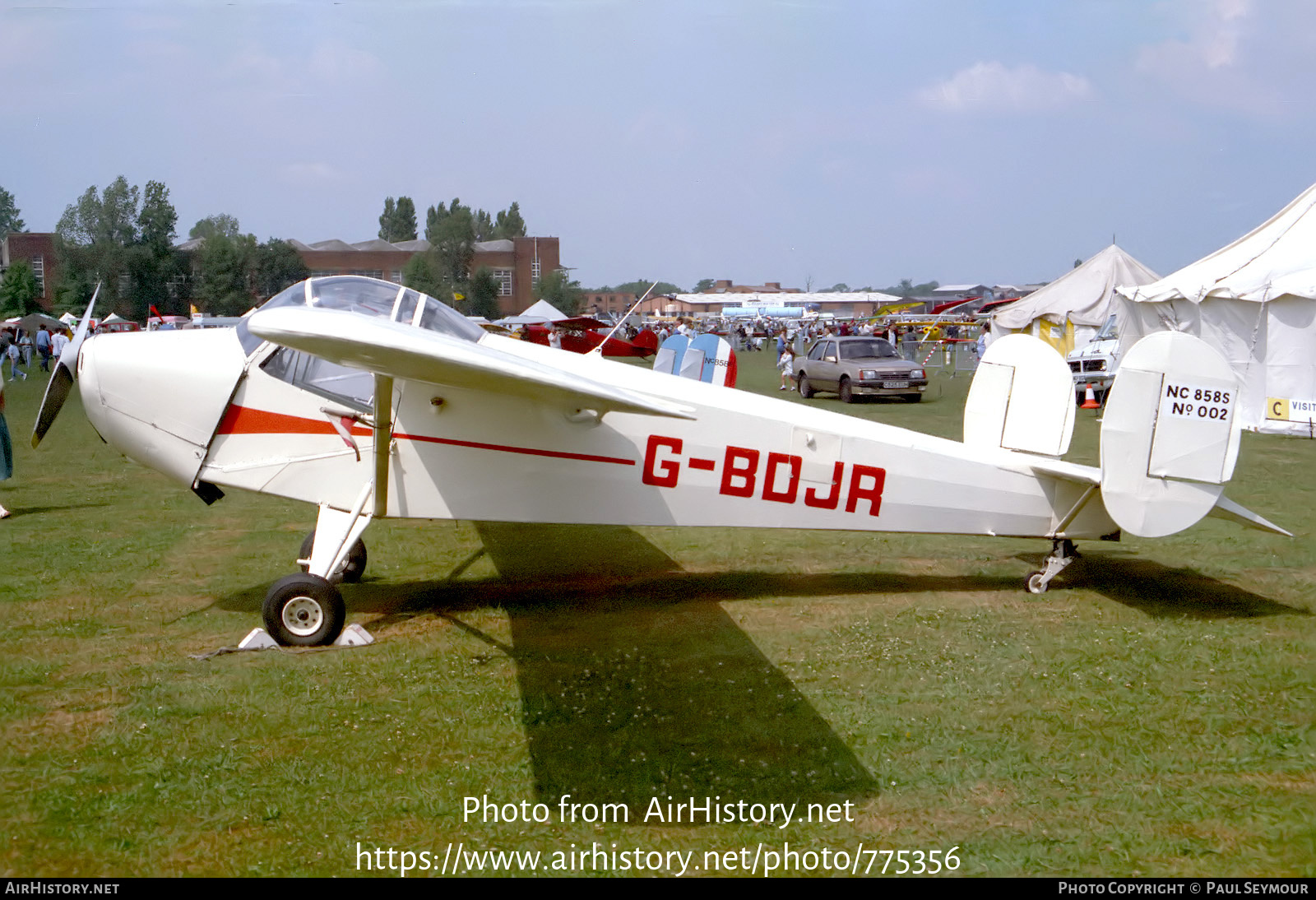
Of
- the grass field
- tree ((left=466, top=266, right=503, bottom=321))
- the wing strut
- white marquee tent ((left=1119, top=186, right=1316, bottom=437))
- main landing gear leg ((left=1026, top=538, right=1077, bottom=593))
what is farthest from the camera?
tree ((left=466, top=266, right=503, bottom=321))

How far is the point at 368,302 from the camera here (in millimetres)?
6266

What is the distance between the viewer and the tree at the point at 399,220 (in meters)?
89.3

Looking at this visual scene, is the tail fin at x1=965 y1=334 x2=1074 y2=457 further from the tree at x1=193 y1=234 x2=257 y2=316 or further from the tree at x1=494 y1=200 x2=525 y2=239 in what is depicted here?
the tree at x1=494 y1=200 x2=525 y2=239

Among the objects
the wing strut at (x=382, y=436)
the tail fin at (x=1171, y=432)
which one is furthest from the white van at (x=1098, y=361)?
the wing strut at (x=382, y=436)

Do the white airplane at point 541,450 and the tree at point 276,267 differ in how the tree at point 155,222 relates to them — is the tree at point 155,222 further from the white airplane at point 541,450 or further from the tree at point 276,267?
the white airplane at point 541,450

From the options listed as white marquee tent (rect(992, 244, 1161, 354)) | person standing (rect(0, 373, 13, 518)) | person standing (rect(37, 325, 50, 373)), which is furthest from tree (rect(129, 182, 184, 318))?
person standing (rect(0, 373, 13, 518))

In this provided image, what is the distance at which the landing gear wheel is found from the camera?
80.2 ft

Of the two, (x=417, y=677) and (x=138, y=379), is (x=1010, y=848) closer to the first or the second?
(x=417, y=677)

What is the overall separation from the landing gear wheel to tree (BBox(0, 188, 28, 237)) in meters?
76.7

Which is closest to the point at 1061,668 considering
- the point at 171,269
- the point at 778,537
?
the point at 778,537

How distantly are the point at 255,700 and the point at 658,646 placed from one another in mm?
2233

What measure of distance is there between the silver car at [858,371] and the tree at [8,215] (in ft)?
247

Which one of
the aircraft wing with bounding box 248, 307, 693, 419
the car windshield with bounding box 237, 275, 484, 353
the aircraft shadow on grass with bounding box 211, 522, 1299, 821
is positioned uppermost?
the car windshield with bounding box 237, 275, 484, 353

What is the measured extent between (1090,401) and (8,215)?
8719 cm
